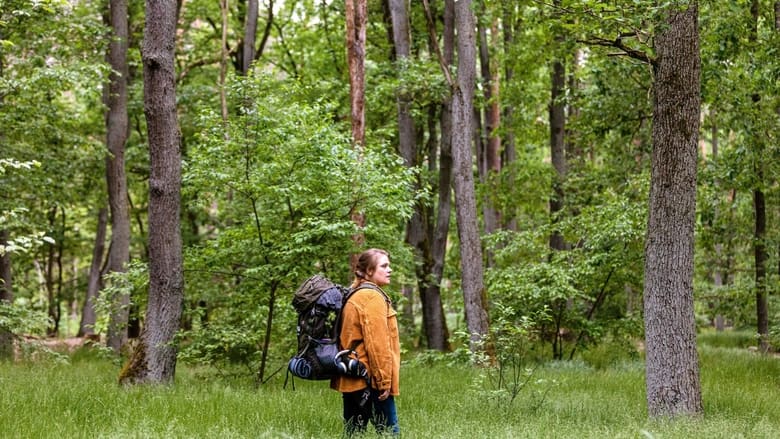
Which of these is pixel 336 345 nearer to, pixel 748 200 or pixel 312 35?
pixel 312 35

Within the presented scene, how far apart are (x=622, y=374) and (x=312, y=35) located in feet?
50.0

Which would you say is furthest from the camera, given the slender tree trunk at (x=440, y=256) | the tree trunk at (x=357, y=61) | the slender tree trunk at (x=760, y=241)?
the slender tree trunk at (x=440, y=256)

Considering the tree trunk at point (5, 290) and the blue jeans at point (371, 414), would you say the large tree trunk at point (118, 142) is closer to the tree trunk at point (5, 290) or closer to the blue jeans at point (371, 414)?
the tree trunk at point (5, 290)

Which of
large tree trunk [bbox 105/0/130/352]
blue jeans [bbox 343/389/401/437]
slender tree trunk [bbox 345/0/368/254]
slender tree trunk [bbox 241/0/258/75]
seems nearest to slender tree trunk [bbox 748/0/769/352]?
slender tree trunk [bbox 345/0/368/254]

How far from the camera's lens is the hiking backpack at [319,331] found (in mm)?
5984

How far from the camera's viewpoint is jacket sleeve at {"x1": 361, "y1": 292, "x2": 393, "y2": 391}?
5.86 m

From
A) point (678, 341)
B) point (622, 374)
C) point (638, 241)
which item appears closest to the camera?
point (678, 341)

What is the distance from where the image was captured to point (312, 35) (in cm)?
2297

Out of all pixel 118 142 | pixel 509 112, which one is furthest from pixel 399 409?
pixel 509 112

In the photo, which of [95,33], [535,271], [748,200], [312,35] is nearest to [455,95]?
[535,271]

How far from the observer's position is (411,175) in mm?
11414

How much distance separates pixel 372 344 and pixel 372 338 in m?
0.05

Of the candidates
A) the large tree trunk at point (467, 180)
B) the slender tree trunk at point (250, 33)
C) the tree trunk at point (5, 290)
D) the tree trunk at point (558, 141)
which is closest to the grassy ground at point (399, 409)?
the large tree trunk at point (467, 180)

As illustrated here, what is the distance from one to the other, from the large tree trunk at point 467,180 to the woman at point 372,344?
7049 mm
